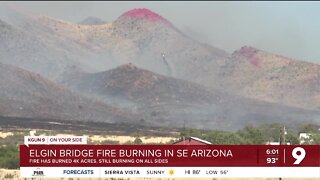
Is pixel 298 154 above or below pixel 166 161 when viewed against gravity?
above

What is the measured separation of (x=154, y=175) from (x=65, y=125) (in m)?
153

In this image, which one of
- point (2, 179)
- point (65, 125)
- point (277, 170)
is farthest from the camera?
point (65, 125)

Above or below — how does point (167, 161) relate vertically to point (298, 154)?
below

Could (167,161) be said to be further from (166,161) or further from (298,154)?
(298,154)

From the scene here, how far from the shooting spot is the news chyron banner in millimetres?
31359

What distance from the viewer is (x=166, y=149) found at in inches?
1246

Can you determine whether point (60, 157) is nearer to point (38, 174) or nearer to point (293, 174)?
point (38, 174)

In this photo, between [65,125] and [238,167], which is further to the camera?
[65,125]

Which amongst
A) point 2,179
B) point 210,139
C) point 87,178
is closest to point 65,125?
point 210,139

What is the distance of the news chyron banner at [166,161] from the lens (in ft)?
103

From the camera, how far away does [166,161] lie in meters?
31.7

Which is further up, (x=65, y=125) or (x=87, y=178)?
(x=65, y=125)

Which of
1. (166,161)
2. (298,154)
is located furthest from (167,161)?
(298,154)

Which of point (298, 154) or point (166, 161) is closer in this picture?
point (298, 154)
